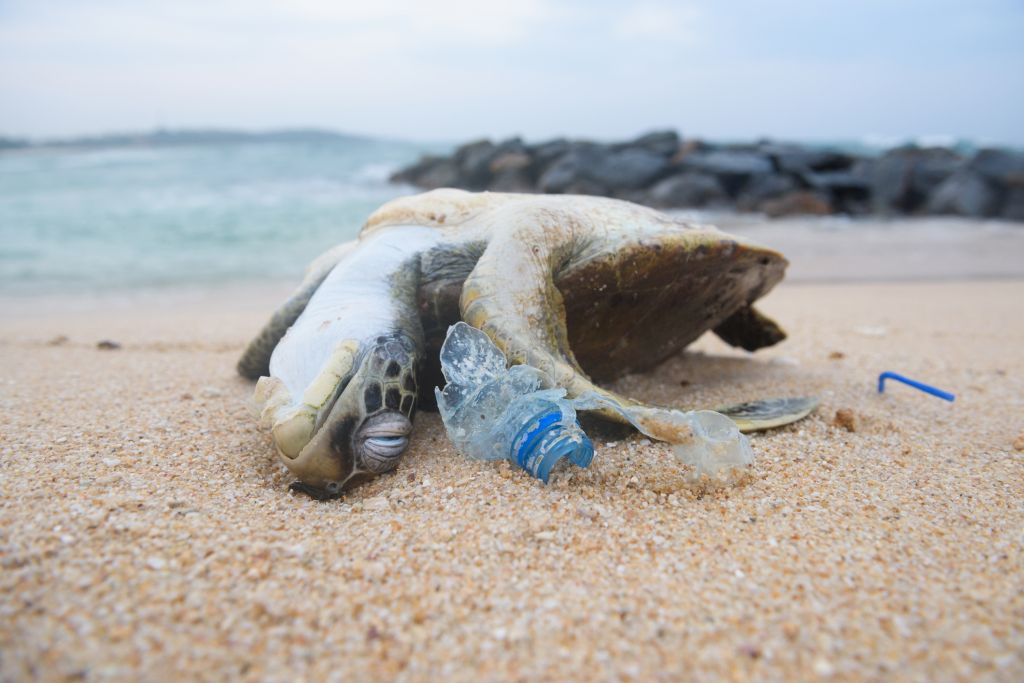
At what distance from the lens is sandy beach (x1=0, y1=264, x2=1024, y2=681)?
3.79ft

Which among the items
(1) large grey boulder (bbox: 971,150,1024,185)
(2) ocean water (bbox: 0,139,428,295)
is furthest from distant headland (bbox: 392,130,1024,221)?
(2) ocean water (bbox: 0,139,428,295)

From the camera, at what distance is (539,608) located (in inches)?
51.1

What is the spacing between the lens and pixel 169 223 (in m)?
11.4

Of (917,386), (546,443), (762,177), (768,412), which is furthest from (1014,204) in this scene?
(546,443)

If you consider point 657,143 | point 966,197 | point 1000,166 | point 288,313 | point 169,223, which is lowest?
point 169,223

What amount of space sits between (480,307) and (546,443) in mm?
465

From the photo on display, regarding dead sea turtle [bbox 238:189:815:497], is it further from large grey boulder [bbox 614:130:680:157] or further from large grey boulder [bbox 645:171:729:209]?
large grey boulder [bbox 614:130:680:157]

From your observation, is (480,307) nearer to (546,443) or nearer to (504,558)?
(546,443)

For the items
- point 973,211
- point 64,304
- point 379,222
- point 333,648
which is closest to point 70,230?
point 64,304

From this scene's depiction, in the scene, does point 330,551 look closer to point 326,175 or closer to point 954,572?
point 954,572

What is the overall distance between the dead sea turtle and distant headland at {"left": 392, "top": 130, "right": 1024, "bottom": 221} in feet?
35.2

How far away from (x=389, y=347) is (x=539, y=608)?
96 centimetres

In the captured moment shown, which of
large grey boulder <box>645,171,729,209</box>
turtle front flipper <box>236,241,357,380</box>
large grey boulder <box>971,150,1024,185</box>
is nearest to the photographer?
turtle front flipper <box>236,241,357,380</box>

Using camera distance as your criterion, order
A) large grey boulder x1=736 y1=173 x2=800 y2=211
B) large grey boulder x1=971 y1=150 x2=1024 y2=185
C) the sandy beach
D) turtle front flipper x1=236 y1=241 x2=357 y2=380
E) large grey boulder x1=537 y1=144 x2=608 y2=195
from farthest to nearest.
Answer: large grey boulder x1=537 y1=144 x2=608 y2=195 < large grey boulder x1=736 y1=173 x2=800 y2=211 < large grey boulder x1=971 y1=150 x2=1024 y2=185 < turtle front flipper x1=236 y1=241 x2=357 y2=380 < the sandy beach
